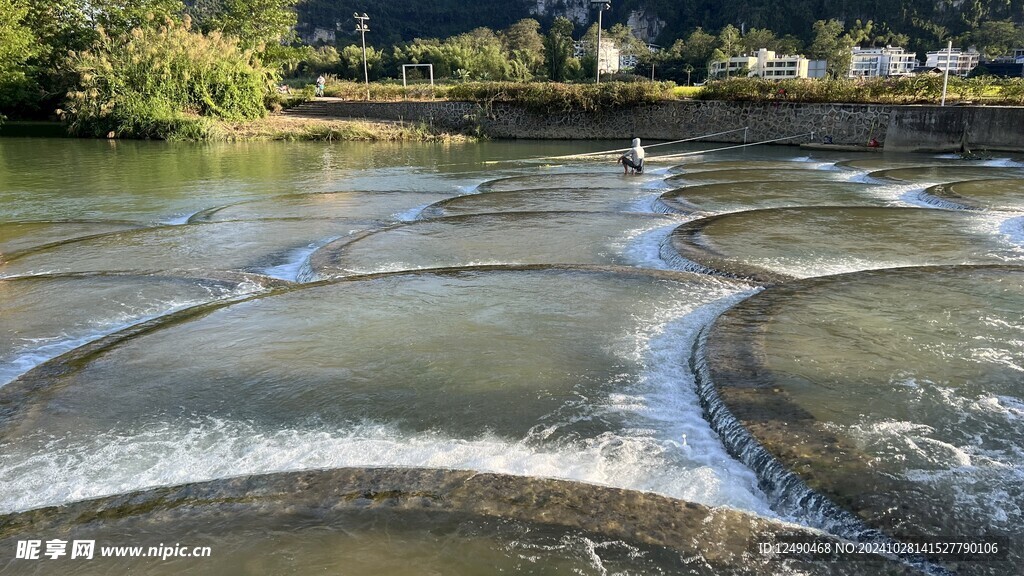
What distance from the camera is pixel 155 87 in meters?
29.5

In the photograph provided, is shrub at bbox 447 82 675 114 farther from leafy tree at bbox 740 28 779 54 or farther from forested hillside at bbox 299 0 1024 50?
forested hillside at bbox 299 0 1024 50

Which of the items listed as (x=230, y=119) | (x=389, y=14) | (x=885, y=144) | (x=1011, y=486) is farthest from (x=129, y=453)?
(x=389, y=14)

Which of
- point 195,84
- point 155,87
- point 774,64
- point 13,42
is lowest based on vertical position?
point 155,87

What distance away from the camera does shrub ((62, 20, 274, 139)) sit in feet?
94.7

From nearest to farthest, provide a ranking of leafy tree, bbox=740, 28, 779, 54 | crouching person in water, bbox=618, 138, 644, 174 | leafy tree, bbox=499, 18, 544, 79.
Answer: crouching person in water, bbox=618, 138, 644, 174
leafy tree, bbox=499, 18, 544, 79
leafy tree, bbox=740, 28, 779, 54

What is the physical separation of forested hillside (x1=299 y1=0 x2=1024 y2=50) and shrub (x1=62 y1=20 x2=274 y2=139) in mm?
92926

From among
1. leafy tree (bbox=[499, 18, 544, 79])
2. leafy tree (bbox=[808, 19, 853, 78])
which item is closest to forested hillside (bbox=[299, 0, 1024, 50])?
leafy tree (bbox=[808, 19, 853, 78])

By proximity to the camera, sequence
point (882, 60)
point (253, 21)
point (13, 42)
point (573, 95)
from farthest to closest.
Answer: point (882, 60), point (253, 21), point (13, 42), point (573, 95)

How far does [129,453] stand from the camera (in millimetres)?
4094

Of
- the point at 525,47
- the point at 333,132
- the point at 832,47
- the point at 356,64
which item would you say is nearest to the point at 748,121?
the point at 333,132

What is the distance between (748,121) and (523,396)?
82.2 feet

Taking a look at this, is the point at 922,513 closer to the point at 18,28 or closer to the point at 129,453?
the point at 129,453

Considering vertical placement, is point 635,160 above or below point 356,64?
below

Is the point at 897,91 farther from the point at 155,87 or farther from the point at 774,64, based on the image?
the point at 774,64
